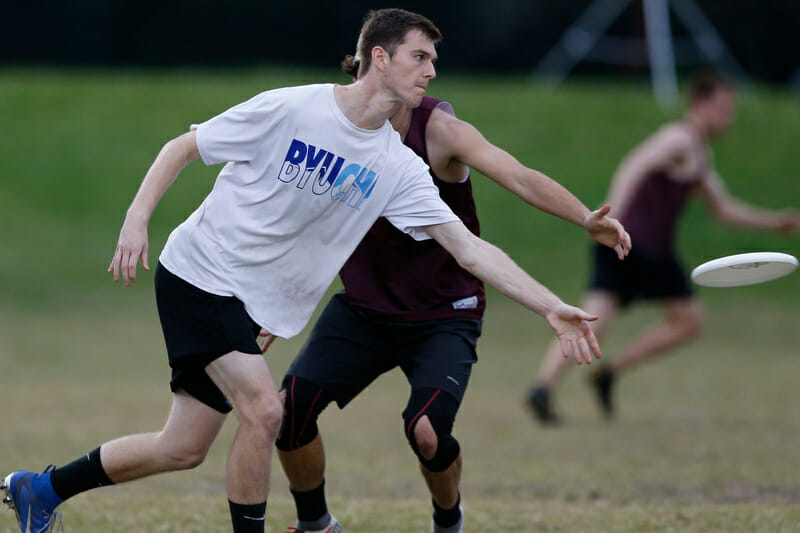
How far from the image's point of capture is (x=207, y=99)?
22.8 meters

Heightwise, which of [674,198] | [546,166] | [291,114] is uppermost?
[546,166]

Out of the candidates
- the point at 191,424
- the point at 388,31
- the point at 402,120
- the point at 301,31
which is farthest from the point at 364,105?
the point at 301,31

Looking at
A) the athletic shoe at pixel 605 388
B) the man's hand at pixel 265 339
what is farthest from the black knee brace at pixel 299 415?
the athletic shoe at pixel 605 388

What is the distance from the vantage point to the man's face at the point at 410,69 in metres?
4.60

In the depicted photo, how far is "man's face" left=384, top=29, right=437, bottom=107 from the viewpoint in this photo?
460 centimetres

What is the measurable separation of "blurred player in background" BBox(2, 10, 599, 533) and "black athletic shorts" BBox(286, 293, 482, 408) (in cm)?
49

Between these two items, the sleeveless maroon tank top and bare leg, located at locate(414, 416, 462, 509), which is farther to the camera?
the sleeveless maroon tank top

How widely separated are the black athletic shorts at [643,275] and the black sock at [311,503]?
4.56 m

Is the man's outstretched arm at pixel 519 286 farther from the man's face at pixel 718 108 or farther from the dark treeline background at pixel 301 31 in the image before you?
the dark treeline background at pixel 301 31

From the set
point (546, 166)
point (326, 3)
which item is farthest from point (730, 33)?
point (546, 166)

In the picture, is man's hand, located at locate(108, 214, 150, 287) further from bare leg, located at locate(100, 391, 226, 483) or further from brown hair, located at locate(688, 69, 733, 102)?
brown hair, located at locate(688, 69, 733, 102)

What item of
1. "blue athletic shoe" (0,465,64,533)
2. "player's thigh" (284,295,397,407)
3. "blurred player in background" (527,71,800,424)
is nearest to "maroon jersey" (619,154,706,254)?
"blurred player in background" (527,71,800,424)

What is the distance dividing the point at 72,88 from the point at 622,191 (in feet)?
54.6

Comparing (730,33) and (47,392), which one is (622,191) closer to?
(47,392)
